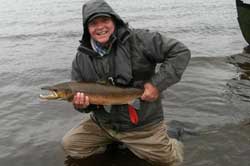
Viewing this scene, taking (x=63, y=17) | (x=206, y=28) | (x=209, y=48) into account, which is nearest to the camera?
(x=209, y=48)

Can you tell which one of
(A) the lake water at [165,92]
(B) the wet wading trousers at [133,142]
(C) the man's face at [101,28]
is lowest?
(A) the lake water at [165,92]

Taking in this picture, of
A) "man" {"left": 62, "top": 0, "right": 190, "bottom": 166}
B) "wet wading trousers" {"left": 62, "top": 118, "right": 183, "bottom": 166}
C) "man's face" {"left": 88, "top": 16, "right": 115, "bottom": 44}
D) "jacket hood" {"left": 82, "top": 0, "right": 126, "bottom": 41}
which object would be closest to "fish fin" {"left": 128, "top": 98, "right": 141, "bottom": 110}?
"man" {"left": 62, "top": 0, "right": 190, "bottom": 166}

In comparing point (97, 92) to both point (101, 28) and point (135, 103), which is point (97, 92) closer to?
point (135, 103)

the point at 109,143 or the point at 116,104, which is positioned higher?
the point at 116,104

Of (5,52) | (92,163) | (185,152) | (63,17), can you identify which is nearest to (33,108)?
(92,163)

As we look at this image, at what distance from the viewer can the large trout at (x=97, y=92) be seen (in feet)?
15.1

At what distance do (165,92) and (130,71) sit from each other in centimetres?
376

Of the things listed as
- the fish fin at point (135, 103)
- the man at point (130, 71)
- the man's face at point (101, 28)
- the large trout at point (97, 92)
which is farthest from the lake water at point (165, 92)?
the man's face at point (101, 28)

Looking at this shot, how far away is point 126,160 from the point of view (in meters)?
5.75

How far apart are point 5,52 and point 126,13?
33.1ft

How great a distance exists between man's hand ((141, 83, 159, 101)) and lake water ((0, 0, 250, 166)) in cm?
136

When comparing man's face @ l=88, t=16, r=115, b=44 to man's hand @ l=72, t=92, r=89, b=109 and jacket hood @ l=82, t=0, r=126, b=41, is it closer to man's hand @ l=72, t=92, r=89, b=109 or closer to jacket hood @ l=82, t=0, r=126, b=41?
jacket hood @ l=82, t=0, r=126, b=41

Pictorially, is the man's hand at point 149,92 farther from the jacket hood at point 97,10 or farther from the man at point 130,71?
the jacket hood at point 97,10

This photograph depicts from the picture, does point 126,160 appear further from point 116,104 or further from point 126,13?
point 126,13
